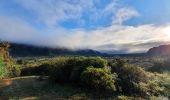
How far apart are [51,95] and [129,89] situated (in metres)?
9.34

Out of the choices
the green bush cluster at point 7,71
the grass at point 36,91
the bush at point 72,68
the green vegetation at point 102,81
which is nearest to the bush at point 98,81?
the green vegetation at point 102,81

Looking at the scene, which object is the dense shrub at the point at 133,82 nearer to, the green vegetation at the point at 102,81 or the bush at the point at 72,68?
the green vegetation at the point at 102,81

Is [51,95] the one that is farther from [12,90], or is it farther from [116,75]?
[116,75]

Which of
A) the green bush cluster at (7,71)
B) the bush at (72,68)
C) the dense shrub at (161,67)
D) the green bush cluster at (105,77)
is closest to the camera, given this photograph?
the green bush cluster at (105,77)

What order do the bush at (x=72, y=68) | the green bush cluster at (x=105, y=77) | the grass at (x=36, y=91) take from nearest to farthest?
the grass at (x=36, y=91), the green bush cluster at (x=105, y=77), the bush at (x=72, y=68)

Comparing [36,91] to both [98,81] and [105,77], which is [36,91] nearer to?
[98,81]

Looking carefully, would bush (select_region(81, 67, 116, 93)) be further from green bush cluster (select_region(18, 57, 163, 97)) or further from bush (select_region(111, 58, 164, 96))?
bush (select_region(111, 58, 164, 96))

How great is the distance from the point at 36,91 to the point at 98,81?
7055 millimetres

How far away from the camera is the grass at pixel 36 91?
125 feet

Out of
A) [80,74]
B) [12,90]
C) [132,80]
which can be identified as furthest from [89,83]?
[12,90]

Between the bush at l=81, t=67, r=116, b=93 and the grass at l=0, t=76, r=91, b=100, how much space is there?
4.46ft

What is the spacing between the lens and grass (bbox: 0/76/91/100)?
3812 cm

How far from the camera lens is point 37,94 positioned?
128 ft

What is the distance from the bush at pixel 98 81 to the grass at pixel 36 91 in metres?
1.36
